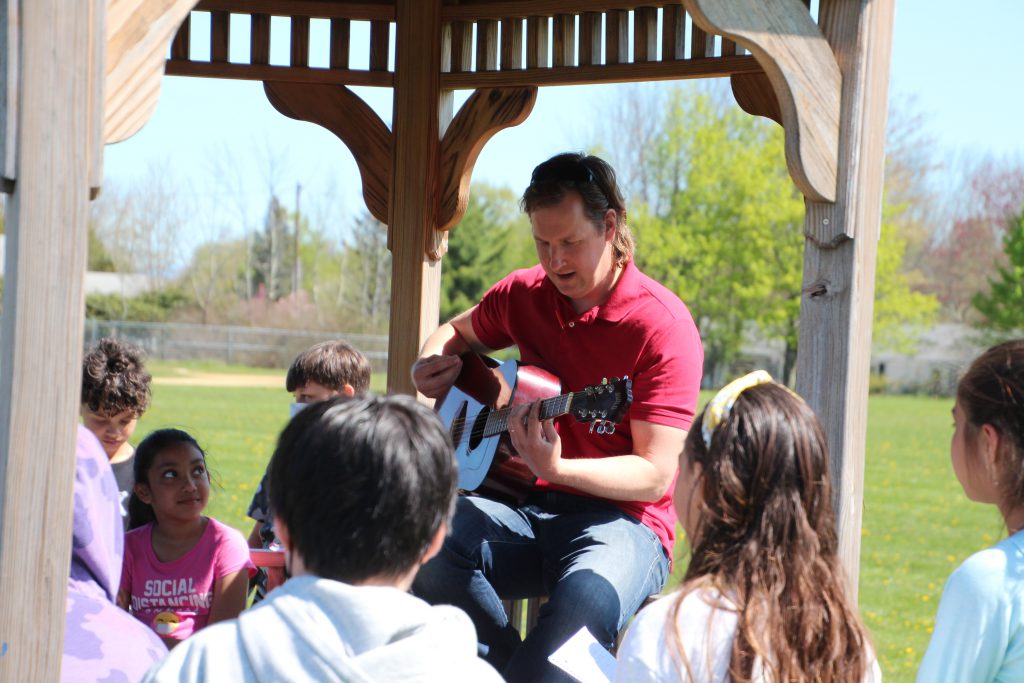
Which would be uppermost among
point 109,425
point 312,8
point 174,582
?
point 312,8

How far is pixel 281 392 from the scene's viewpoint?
96.8ft

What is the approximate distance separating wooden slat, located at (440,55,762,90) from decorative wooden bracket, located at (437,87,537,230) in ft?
0.19

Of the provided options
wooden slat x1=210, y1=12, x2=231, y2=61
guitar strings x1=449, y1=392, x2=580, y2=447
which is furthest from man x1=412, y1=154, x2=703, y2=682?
wooden slat x1=210, y1=12, x2=231, y2=61

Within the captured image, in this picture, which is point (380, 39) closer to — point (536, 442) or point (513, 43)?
point (513, 43)

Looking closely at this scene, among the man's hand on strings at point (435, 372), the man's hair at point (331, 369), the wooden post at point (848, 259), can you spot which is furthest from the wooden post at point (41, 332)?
the man's hair at point (331, 369)

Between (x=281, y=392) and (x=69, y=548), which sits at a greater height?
(x=69, y=548)

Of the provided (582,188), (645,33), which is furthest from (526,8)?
(582,188)

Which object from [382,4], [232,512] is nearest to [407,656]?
[382,4]

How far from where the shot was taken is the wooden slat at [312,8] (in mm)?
4355

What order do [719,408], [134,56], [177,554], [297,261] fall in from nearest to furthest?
[719,408] < [134,56] < [177,554] < [297,261]

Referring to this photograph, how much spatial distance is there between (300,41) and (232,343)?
34.7m

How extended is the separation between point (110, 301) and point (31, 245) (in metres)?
40.6

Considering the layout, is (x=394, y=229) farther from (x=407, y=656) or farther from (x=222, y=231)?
(x=222, y=231)

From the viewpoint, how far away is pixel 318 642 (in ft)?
4.88
